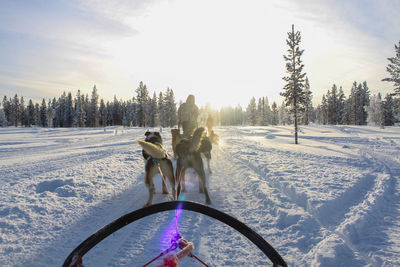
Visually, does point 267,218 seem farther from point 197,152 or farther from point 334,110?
point 334,110

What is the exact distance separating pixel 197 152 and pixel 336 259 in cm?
306

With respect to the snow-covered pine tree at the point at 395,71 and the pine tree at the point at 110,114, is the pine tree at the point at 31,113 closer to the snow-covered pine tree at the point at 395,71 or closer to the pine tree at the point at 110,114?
the pine tree at the point at 110,114

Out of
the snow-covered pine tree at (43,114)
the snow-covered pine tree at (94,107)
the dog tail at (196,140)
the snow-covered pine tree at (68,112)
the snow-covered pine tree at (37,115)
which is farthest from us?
the snow-covered pine tree at (37,115)

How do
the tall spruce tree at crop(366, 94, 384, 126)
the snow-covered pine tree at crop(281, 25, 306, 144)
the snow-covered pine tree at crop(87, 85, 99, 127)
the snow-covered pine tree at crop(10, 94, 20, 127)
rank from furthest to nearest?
the snow-covered pine tree at crop(10, 94, 20, 127) → the snow-covered pine tree at crop(87, 85, 99, 127) → the tall spruce tree at crop(366, 94, 384, 126) → the snow-covered pine tree at crop(281, 25, 306, 144)

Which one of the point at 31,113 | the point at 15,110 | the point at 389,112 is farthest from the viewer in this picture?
the point at 31,113

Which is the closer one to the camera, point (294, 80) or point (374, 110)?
point (294, 80)

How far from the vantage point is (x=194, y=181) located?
22.2ft

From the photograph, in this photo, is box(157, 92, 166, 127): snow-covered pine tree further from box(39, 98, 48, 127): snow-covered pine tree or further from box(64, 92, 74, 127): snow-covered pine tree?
box(39, 98, 48, 127): snow-covered pine tree

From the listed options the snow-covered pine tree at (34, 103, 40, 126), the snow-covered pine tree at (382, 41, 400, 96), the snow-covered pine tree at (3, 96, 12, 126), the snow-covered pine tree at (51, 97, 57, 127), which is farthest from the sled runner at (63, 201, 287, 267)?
the snow-covered pine tree at (3, 96, 12, 126)

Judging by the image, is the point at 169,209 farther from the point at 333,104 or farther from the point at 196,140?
the point at 333,104

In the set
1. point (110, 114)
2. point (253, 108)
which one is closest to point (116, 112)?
point (110, 114)

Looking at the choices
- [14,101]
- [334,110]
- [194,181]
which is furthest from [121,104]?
[194,181]

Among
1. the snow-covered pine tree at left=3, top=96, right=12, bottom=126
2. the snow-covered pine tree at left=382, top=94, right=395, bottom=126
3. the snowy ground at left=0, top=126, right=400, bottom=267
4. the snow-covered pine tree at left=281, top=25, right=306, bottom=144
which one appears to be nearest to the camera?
the snowy ground at left=0, top=126, right=400, bottom=267

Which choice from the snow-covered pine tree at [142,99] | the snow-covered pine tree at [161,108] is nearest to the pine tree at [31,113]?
the snow-covered pine tree at [142,99]
